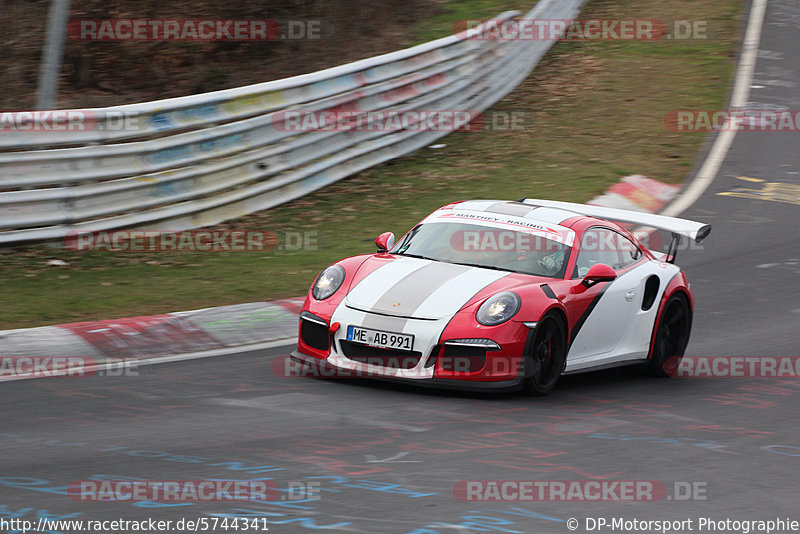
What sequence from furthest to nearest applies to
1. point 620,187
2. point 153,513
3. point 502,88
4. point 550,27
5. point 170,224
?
point 550,27, point 502,88, point 620,187, point 170,224, point 153,513

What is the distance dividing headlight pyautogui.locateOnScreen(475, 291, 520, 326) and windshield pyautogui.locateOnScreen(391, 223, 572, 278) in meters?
0.60

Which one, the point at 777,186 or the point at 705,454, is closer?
the point at 705,454

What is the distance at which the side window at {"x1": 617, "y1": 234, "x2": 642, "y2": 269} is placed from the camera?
27.8ft

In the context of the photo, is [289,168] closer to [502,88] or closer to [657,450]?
[502,88]

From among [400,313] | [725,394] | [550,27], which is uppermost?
[550,27]

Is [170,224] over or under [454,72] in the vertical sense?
under

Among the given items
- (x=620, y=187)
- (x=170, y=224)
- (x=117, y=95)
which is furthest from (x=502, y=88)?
(x=170, y=224)

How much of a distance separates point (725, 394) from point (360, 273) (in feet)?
9.13

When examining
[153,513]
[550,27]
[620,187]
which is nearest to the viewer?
[153,513]

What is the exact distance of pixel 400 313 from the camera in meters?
7.25
